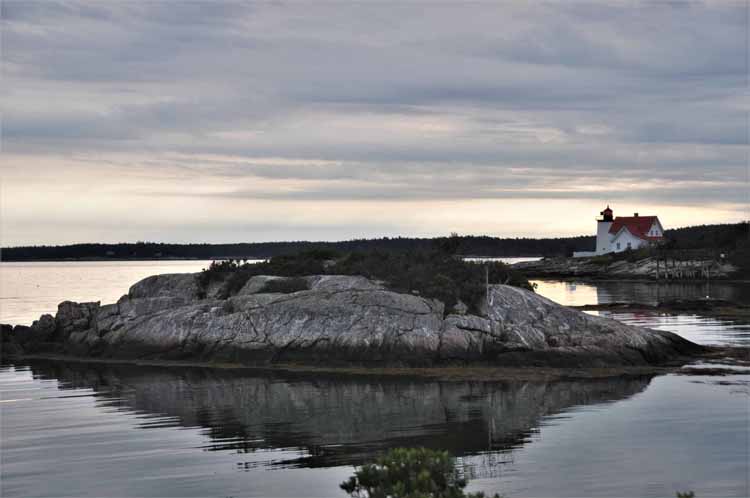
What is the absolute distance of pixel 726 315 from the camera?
50844 millimetres

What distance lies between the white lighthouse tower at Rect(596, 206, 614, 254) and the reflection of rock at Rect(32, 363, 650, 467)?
103314 mm

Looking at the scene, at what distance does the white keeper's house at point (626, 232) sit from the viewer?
122562 mm

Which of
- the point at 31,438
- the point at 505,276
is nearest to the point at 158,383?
the point at 31,438

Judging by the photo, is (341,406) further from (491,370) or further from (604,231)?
(604,231)

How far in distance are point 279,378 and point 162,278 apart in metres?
14.4

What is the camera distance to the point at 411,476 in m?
11.4

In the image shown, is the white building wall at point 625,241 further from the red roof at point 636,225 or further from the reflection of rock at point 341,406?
the reflection of rock at point 341,406

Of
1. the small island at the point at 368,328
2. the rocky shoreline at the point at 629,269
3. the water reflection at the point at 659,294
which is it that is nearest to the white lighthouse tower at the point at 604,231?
the rocky shoreline at the point at 629,269

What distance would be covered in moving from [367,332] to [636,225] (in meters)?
101

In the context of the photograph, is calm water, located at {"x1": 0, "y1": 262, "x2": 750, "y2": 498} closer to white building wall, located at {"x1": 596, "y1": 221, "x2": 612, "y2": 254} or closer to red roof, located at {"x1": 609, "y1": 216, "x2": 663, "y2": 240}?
red roof, located at {"x1": 609, "y1": 216, "x2": 663, "y2": 240}

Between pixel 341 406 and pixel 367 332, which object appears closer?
pixel 341 406

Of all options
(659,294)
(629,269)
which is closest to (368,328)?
(659,294)

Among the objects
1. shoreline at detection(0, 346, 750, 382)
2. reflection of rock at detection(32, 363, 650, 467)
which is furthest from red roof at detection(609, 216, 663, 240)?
reflection of rock at detection(32, 363, 650, 467)

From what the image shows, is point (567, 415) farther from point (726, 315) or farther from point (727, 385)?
point (726, 315)
